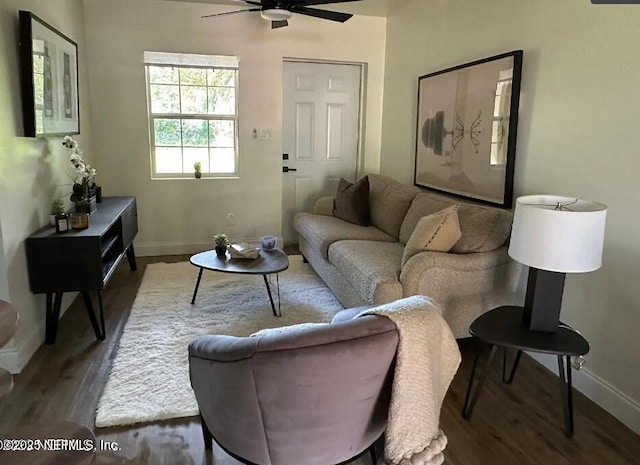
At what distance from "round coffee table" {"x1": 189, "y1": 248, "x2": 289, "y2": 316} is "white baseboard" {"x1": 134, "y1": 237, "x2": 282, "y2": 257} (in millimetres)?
1561

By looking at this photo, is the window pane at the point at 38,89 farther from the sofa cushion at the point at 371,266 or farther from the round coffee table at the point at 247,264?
the sofa cushion at the point at 371,266

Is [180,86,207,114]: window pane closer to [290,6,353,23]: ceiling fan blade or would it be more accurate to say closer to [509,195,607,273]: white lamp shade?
[290,6,353,23]: ceiling fan blade

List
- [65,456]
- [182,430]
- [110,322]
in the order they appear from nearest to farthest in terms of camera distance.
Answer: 1. [65,456]
2. [182,430]
3. [110,322]

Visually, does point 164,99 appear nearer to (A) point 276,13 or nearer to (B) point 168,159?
(B) point 168,159

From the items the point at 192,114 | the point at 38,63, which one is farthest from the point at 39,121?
the point at 192,114

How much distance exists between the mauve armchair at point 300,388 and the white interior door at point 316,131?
4.06 meters

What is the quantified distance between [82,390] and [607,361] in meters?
2.77

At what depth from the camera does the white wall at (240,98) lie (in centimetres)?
467

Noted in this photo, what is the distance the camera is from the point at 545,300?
225 centimetres

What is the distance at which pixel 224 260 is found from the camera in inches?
139

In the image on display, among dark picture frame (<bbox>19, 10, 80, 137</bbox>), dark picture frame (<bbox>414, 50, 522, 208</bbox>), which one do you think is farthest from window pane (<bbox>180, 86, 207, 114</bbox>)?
dark picture frame (<bbox>414, 50, 522, 208</bbox>)

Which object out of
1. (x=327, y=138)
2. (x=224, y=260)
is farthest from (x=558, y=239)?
(x=327, y=138)

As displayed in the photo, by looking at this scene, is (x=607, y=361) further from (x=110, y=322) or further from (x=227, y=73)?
→ (x=227, y=73)

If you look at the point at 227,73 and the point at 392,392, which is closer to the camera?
the point at 392,392
